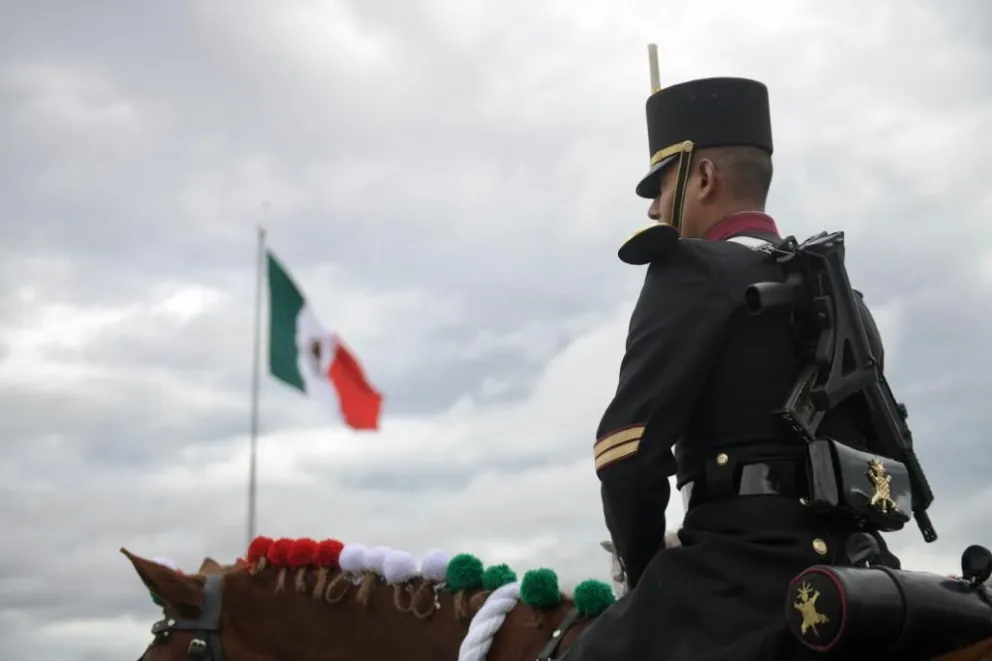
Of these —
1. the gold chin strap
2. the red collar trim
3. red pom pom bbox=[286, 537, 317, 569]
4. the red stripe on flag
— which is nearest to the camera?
the red collar trim

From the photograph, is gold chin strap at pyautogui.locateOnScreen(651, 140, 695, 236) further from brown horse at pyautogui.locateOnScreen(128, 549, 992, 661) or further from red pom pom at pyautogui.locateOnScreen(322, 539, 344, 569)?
red pom pom at pyautogui.locateOnScreen(322, 539, 344, 569)

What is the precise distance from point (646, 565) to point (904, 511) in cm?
91

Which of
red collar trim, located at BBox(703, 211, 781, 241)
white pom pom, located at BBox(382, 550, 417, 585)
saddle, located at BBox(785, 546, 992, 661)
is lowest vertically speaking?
saddle, located at BBox(785, 546, 992, 661)

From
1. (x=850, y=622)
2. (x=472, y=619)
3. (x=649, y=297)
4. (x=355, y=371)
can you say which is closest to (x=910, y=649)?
(x=850, y=622)

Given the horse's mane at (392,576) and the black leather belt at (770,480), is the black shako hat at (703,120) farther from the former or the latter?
the horse's mane at (392,576)

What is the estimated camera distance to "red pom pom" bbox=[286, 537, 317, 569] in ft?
19.6

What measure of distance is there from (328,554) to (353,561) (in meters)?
0.15

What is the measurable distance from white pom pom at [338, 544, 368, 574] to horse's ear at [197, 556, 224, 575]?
0.75 meters

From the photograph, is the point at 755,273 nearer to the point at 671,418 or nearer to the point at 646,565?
the point at 671,418

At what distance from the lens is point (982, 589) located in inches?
148

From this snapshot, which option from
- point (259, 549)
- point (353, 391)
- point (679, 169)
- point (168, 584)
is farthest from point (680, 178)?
point (353, 391)

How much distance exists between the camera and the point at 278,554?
5996 millimetres

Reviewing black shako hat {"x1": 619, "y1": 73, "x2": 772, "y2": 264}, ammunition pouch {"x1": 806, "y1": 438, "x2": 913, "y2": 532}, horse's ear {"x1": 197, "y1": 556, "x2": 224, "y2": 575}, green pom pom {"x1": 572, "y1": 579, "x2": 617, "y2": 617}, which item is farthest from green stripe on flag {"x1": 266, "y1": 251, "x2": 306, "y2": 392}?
ammunition pouch {"x1": 806, "y1": 438, "x2": 913, "y2": 532}

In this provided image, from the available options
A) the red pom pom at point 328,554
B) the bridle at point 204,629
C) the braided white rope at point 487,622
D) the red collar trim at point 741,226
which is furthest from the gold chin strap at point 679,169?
the bridle at point 204,629
